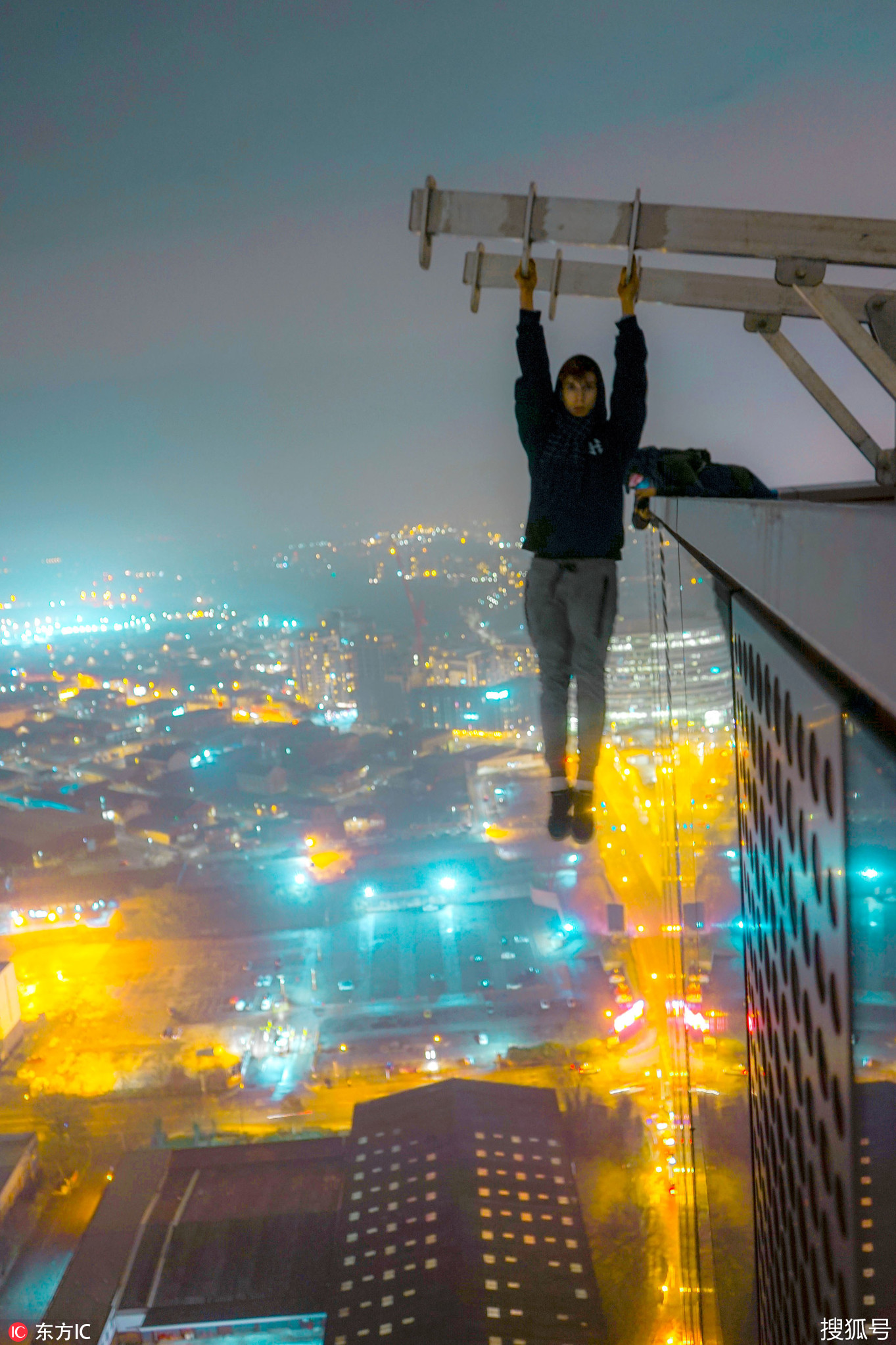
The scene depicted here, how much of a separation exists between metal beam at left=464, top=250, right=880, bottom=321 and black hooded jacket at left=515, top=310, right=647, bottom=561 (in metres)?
0.28

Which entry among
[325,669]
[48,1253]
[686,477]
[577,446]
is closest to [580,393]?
[577,446]

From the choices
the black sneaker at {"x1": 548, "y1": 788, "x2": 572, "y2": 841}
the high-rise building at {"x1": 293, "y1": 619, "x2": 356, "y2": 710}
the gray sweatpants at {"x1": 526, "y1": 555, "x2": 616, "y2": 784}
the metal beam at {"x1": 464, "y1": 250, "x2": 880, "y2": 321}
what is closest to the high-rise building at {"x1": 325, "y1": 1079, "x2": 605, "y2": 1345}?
the black sneaker at {"x1": 548, "y1": 788, "x2": 572, "y2": 841}

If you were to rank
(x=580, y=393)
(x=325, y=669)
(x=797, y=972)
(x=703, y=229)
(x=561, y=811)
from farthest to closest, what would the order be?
(x=325, y=669)
(x=561, y=811)
(x=580, y=393)
(x=703, y=229)
(x=797, y=972)

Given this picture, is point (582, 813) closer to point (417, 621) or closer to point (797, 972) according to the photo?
point (797, 972)

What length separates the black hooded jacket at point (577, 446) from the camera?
55.8 inches

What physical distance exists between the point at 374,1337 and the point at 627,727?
10776 mm

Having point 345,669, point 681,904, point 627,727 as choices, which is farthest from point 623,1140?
point 345,669

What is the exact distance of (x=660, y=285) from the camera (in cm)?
164

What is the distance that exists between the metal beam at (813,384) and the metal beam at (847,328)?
0.56ft

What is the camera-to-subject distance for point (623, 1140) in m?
6.70

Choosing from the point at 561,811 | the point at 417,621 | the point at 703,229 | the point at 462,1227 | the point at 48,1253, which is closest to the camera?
the point at 703,229

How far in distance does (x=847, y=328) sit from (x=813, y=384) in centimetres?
27

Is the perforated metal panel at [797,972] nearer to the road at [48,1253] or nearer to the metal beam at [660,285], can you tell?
the metal beam at [660,285]

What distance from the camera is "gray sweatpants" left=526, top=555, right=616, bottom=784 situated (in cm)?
150
